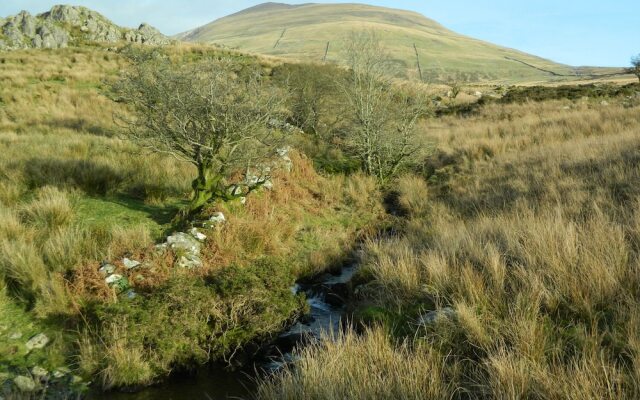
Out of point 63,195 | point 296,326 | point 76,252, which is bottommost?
point 296,326

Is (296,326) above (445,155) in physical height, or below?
below

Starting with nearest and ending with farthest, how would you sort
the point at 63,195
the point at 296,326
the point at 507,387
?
the point at 507,387 → the point at 296,326 → the point at 63,195

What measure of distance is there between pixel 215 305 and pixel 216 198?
3218 millimetres

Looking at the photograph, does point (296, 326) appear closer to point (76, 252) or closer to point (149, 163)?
point (76, 252)

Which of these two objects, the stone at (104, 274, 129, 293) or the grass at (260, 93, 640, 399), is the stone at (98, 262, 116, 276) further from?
the grass at (260, 93, 640, 399)

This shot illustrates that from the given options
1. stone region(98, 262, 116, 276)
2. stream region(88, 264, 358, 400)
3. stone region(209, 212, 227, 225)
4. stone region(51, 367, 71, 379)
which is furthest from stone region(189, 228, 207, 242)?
stone region(51, 367, 71, 379)

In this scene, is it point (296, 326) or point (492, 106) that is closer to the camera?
point (296, 326)

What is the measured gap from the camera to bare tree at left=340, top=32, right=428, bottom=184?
12.8 m

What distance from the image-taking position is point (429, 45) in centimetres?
12169

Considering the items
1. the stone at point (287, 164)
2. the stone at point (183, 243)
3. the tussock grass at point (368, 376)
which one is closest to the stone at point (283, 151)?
the stone at point (287, 164)

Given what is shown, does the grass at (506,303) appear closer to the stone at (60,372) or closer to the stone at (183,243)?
the stone at (60,372)

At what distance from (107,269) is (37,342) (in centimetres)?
118

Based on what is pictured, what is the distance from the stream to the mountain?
3157 cm

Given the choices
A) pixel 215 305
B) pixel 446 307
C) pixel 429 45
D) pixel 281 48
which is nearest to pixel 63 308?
pixel 215 305
